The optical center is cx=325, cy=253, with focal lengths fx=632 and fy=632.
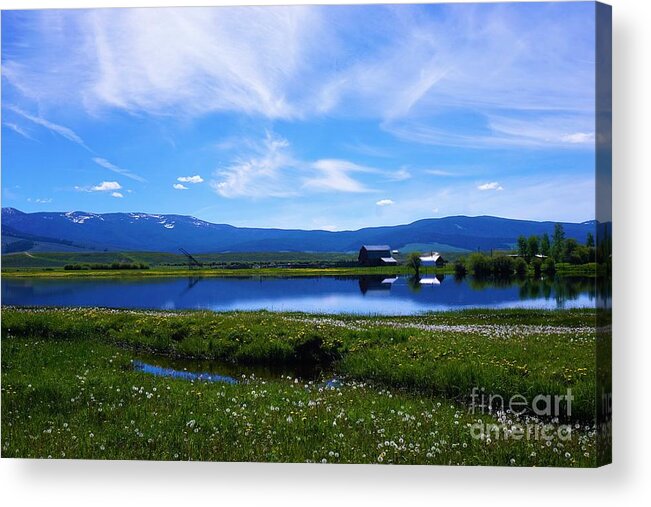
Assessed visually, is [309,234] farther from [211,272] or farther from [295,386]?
[295,386]

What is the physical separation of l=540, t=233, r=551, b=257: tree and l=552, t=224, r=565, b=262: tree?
0.39 feet

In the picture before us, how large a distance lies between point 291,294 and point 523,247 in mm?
3903

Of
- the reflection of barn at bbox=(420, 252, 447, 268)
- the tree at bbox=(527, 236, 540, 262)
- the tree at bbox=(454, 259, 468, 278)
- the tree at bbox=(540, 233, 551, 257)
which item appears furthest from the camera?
the tree at bbox=(454, 259, 468, 278)

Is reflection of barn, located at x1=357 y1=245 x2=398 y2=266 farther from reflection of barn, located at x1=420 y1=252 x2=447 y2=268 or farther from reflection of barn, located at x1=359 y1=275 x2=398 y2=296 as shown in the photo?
reflection of barn, located at x1=420 y1=252 x2=447 y2=268

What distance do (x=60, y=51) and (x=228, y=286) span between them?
4723 millimetres

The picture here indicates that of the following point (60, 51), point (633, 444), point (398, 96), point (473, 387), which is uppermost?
point (60, 51)

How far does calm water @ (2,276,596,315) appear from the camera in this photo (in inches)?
410

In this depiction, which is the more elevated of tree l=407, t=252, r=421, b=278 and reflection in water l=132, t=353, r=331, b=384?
tree l=407, t=252, r=421, b=278

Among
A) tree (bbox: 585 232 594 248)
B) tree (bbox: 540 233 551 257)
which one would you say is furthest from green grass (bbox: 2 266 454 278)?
tree (bbox: 585 232 594 248)

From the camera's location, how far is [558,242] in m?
9.83

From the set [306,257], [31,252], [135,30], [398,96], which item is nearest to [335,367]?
[306,257]

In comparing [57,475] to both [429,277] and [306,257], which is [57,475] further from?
[429,277]

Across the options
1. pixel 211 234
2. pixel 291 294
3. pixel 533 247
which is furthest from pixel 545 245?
pixel 211 234

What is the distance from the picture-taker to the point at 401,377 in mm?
10211
